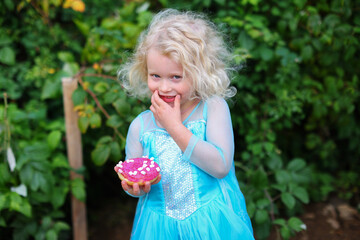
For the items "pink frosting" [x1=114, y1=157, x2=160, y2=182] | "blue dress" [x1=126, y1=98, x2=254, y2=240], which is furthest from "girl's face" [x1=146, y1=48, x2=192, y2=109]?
"pink frosting" [x1=114, y1=157, x2=160, y2=182]

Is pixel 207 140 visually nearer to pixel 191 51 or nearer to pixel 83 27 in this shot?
pixel 191 51

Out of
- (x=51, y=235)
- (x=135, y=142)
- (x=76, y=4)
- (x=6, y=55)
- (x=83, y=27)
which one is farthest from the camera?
(x=83, y=27)

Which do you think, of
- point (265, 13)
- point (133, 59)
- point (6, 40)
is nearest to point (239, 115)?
point (265, 13)

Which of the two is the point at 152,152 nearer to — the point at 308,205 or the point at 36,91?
the point at 36,91

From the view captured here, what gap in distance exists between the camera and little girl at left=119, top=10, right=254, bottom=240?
135cm

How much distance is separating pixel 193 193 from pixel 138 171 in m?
0.26

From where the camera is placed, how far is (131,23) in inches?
104

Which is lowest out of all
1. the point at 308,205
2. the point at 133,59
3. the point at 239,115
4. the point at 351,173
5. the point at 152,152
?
the point at 308,205

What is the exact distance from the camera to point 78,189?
230 cm

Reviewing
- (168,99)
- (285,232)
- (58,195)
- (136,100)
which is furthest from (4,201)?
(285,232)

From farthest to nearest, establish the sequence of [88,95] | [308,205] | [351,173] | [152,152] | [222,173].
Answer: [351,173], [308,205], [88,95], [152,152], [222,173]

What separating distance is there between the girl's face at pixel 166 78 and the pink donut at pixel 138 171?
25cm

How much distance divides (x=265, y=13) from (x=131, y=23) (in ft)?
3.13

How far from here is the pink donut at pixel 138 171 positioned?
1.34m
